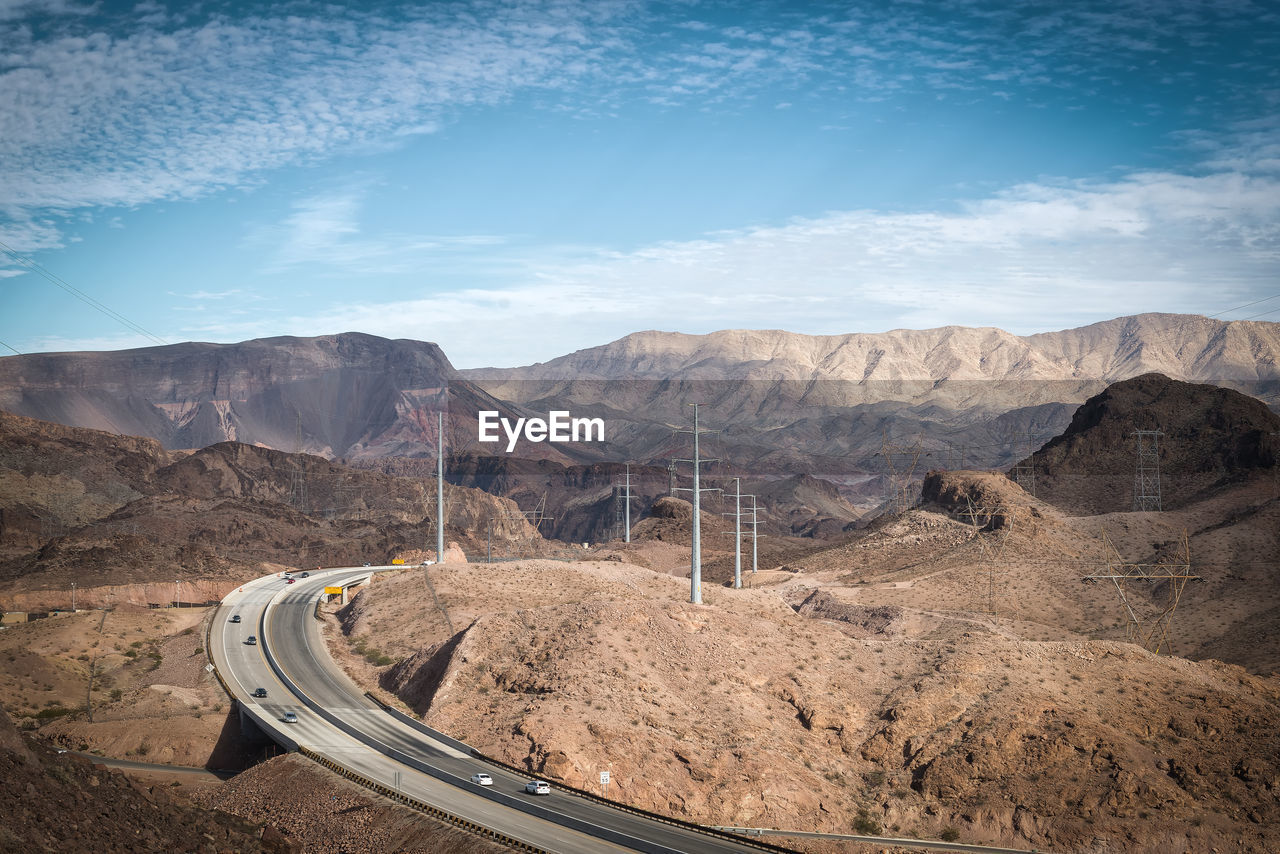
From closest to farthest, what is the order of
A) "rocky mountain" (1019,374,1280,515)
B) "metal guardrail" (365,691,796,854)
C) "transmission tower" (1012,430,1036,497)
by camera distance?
"metal guardrail" (365,691,796,854), "rocky mountain" (1019,374,1280,515), "transmission tower" (1012,430,1036,497)

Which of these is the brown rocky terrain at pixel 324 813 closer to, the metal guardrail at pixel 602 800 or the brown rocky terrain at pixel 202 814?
the brown rocky terrain at pixel 202 814

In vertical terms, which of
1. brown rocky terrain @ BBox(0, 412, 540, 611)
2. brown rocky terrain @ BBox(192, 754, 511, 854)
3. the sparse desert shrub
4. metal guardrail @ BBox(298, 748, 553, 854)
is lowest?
brown rocky terrain @ BBox(0, 412, 540, 611)

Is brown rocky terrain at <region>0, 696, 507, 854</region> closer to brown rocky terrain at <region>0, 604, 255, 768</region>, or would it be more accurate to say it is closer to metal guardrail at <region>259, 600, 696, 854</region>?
metal guardrail at <region>259, 600, 696, 854</region>

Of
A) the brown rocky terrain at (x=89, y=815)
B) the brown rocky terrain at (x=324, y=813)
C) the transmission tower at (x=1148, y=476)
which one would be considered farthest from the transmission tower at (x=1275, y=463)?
the brown rocky terrain at (x=89, y=815)

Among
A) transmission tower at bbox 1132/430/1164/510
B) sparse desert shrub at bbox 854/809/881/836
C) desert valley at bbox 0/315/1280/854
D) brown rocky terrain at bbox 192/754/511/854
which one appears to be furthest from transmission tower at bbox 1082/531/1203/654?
brown rocky terrain at bbox 192/754/511/854

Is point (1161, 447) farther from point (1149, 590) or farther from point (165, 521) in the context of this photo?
point (165, 521)

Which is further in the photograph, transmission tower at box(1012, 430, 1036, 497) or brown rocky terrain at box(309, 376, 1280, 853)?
transmission tower at box(1012, 430, 1036, 497)
